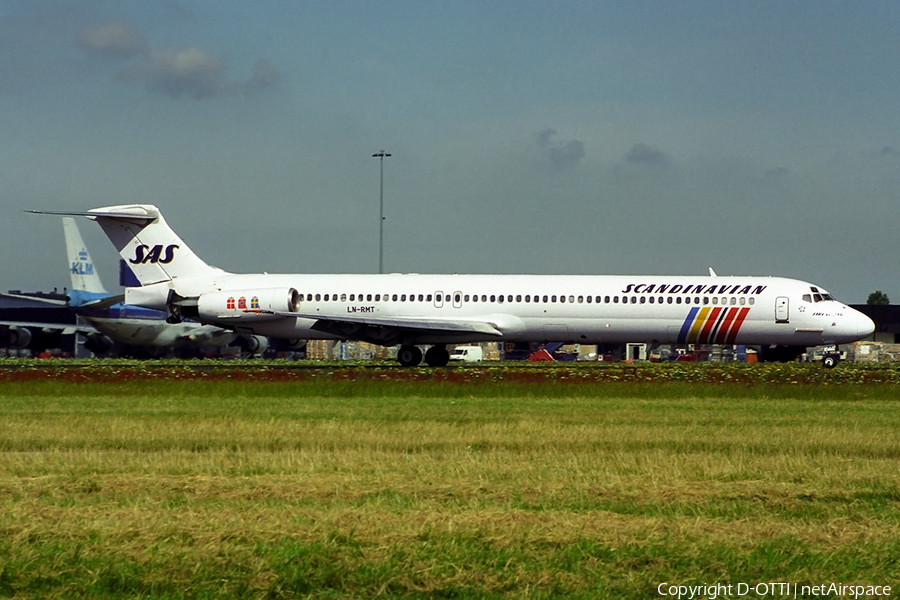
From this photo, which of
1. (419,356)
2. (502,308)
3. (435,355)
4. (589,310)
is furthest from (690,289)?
(419,356)

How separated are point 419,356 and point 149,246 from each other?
11244 millimetres

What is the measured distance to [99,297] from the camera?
56.6m

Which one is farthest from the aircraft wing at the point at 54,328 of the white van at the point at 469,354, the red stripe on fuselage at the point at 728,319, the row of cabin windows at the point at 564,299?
the red stripe on fuselage at the point at 728,319

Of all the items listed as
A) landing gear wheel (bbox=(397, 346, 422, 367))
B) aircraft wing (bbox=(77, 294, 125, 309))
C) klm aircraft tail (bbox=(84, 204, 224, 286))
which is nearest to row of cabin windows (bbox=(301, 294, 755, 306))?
landing gear wheel (bbox=(397, 346, 422, 367))

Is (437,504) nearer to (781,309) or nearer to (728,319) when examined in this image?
(728,319)

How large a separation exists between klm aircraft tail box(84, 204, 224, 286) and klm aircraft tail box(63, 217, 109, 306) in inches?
581

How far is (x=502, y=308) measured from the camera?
39.7 meters

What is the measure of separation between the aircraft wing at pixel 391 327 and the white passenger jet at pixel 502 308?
0.05 meters

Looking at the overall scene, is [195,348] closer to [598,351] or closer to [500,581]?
[598,351]

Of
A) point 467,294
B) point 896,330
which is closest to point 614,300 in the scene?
point 467,294

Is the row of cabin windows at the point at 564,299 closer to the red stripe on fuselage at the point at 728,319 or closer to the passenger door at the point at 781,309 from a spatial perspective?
the red stripe on fuselage at the point at 728,319

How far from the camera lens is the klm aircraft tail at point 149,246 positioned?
42.4m

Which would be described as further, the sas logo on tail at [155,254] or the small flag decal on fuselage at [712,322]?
the sas logo on tail at [155,254]

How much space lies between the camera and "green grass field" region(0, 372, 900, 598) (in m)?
7.98
